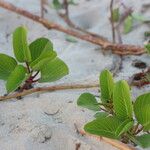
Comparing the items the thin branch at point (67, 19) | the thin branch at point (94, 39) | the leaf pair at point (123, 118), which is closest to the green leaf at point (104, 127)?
the leaf pair at point (123, 118)

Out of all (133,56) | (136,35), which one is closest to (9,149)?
(133,56)

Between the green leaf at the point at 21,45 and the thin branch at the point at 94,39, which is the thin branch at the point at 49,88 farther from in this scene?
the thin branch at the point at 94,39

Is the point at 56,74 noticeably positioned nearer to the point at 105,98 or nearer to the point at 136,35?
the point at 105,98

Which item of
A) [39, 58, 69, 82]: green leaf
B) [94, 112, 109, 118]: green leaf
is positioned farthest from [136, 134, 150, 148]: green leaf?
[39, 58, 69, 82]: green leaf

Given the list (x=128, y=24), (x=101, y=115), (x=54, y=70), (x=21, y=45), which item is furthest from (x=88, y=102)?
(x=128, y=24)

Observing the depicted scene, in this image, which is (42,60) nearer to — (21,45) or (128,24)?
(21,45)
